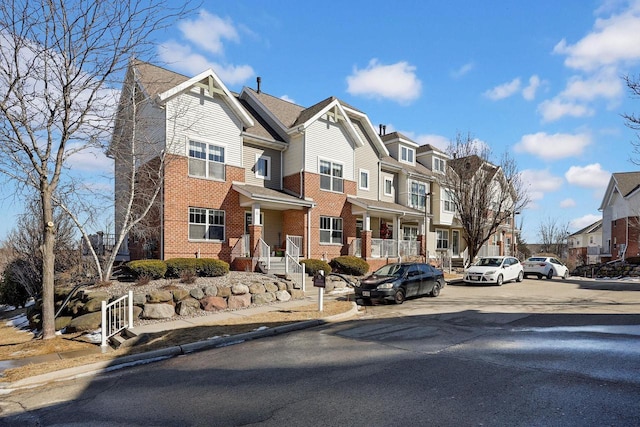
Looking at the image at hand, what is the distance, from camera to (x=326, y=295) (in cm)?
1759

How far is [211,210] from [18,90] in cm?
1104

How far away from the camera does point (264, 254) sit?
19.5m

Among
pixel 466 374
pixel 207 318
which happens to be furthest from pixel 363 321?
pixel 466 374

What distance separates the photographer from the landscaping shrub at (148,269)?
49.9 feet

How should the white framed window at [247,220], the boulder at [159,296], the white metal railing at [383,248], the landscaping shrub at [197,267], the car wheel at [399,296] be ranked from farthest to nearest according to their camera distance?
the white metal railing at [383,248] < the white framed window at [247,220] < the landscaping shrub at [197,267] < the car wheel at [399,296] < the boulder at [159,296]

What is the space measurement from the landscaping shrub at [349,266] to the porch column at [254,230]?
4.89m

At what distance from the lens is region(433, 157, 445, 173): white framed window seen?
35.9m

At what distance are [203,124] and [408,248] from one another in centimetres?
1602

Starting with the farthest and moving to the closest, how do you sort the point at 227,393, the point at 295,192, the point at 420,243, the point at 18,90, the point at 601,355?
1. the point at 420,243
2. the point at 295,192
3. the point at 18,90
4. the point at 601,355
5. the point at 227,393

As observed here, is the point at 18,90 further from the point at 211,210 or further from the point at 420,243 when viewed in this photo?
the point at 420,243

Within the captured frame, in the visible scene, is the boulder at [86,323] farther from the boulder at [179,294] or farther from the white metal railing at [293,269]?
the white metal railing at [293,269]

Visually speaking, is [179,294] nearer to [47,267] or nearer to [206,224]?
[47,267]

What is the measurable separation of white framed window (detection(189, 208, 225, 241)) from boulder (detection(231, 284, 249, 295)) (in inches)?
218

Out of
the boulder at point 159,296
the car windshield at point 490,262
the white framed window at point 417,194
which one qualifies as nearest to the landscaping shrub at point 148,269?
the boulder at point 159,296
